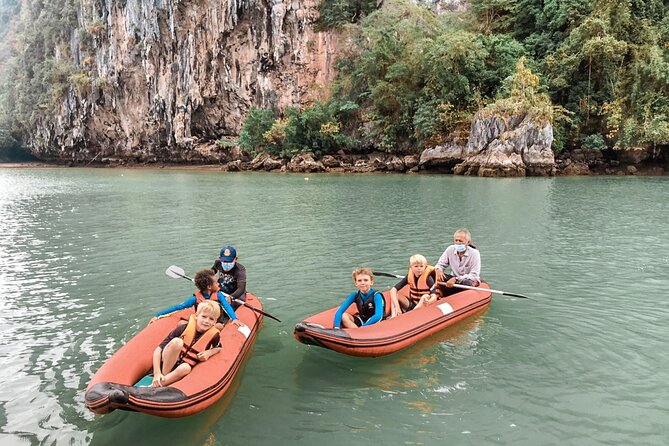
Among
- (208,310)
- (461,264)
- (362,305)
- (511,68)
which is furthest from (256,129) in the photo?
(208,310)

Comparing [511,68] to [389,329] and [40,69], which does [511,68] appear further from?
[40,69]

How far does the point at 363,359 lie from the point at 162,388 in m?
2.15

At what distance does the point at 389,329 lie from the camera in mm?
5133

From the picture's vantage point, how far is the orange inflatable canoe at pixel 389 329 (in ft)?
15.6

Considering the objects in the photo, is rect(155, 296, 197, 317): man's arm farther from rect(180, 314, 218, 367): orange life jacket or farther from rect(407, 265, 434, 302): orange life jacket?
rect(407, 265, 434, 302): orange life jacket

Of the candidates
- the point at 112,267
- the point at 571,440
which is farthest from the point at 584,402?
the point at 112,267

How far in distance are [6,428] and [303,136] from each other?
34.3 meters

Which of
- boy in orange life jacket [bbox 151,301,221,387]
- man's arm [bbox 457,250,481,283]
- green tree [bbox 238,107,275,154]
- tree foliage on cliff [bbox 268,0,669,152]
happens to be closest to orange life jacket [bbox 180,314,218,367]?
boy in orange life jacket [bbox 151,301,221,387]

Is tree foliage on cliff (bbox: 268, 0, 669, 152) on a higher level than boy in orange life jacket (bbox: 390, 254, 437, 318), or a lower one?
higher

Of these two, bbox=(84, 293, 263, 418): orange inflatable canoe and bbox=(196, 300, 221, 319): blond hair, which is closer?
bbox=(84, 293, 263, 418): orange inflatable canoe

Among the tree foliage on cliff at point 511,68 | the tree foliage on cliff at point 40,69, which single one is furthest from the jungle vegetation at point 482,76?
the tree foliage on cliff at point 40,69

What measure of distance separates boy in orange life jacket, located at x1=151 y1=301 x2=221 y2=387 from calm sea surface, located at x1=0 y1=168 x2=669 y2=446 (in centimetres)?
40

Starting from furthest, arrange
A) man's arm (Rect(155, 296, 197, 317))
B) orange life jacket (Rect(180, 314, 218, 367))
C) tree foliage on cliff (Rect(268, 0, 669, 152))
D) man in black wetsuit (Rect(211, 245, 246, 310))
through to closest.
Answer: tree foliage on cliff (Rect(268, 0, 669, 152))
man in black wetsuit (Rect(211, 245, 246, 310))
man's arm (Rect(155, 296, 197, 317))
orange life jacket (Rect(180, 314, 218, 367))

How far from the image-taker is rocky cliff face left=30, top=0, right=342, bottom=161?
130ft
